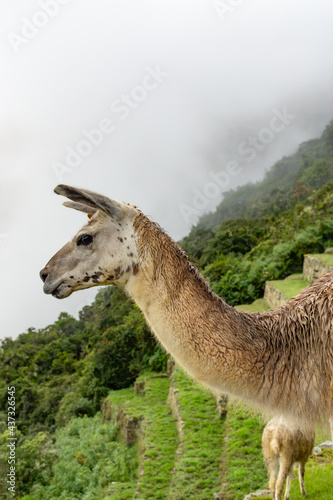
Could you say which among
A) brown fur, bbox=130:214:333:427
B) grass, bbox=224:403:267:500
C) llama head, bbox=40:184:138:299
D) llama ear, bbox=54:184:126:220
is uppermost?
llama ear, bbox=54:184:126:220

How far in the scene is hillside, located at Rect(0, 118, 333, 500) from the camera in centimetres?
859

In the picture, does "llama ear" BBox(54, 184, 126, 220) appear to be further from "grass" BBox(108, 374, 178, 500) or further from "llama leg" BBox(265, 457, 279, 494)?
"grass" BBox(108, 374, 178, 500)

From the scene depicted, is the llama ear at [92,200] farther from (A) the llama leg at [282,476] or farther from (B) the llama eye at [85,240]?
(A) the llama leg at [282,476]

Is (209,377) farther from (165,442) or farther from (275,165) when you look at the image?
(275,165)

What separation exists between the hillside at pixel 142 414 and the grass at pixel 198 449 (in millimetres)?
25

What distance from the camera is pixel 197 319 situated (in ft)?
8.86

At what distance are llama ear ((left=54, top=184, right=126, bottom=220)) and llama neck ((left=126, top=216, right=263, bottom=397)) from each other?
0.17 metres

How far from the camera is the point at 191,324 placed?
106 inches

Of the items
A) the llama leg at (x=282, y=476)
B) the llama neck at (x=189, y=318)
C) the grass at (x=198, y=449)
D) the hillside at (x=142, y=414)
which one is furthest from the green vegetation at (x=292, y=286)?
the llama neck at (x=189, y=318)

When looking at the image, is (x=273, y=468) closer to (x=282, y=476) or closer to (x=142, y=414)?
(x=282, y=476)

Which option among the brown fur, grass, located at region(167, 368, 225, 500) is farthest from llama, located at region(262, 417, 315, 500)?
the brown fur


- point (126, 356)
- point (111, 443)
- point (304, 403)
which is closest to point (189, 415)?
point (111, 443)

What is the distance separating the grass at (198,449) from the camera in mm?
7914

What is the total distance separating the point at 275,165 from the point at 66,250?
6399 cm
